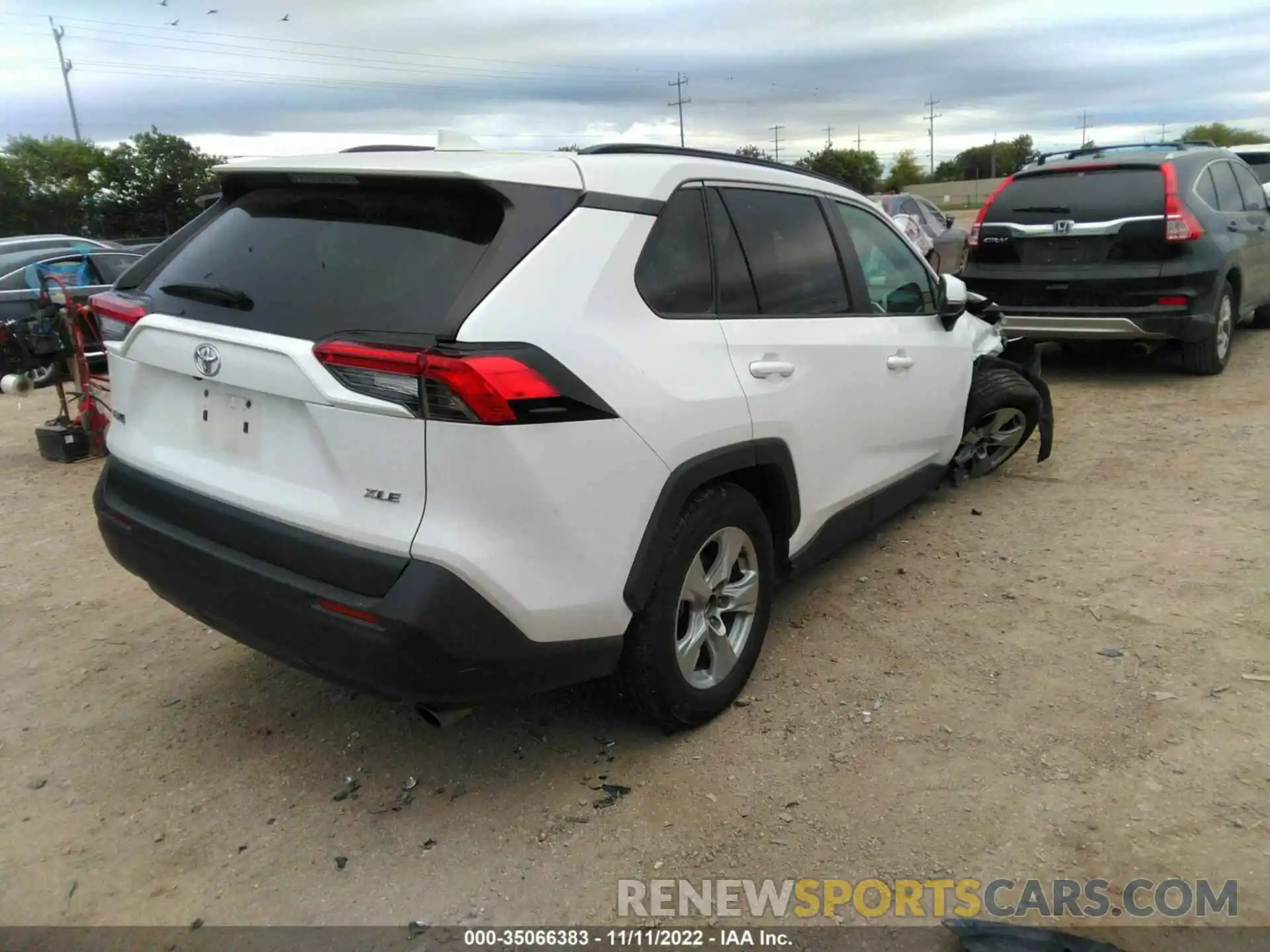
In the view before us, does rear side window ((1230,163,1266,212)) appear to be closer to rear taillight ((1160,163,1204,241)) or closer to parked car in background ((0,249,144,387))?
rear taillight ((1160,163,1204,241))

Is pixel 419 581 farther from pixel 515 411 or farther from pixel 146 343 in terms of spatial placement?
pixel 146 343

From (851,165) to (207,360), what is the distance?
79.3 meters

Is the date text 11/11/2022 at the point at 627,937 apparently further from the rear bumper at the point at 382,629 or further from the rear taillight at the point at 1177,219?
Answer: the rear taillight at the point at 1177,219

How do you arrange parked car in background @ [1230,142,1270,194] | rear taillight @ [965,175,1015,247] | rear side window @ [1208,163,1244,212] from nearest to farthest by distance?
rear side window @ [1208,163,1244,212] < rear taillight @ [965,175,1015,247] < parked car in background @ [1230,142,1270,194]

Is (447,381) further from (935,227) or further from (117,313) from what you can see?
(935,227)

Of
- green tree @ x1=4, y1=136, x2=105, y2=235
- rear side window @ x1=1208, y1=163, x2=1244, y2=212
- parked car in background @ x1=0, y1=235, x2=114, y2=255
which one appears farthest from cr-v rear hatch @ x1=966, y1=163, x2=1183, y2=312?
green tree @ x1=4, y1=136, x2=105, y2=235

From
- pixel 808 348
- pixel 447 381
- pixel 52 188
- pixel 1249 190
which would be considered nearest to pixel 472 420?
pixel 447 381

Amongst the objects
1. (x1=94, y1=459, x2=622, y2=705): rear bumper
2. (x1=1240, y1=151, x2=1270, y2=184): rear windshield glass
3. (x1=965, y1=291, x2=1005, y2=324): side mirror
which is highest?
(x1=1240, y1=151, x2=1270, y2=184): rear windshield glass

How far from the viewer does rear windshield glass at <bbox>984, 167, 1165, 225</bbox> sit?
24.5 ft

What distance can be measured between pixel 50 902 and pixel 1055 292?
25.1 ft

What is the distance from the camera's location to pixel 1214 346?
789 centimetres

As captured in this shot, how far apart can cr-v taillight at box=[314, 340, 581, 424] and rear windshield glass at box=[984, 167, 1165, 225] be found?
670 cm

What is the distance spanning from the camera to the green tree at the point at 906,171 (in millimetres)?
96250

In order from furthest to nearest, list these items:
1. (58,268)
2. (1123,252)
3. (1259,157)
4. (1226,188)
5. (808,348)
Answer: (1259,157)
(58,268)
(1226,188)
(1123,252)
(808,348)
